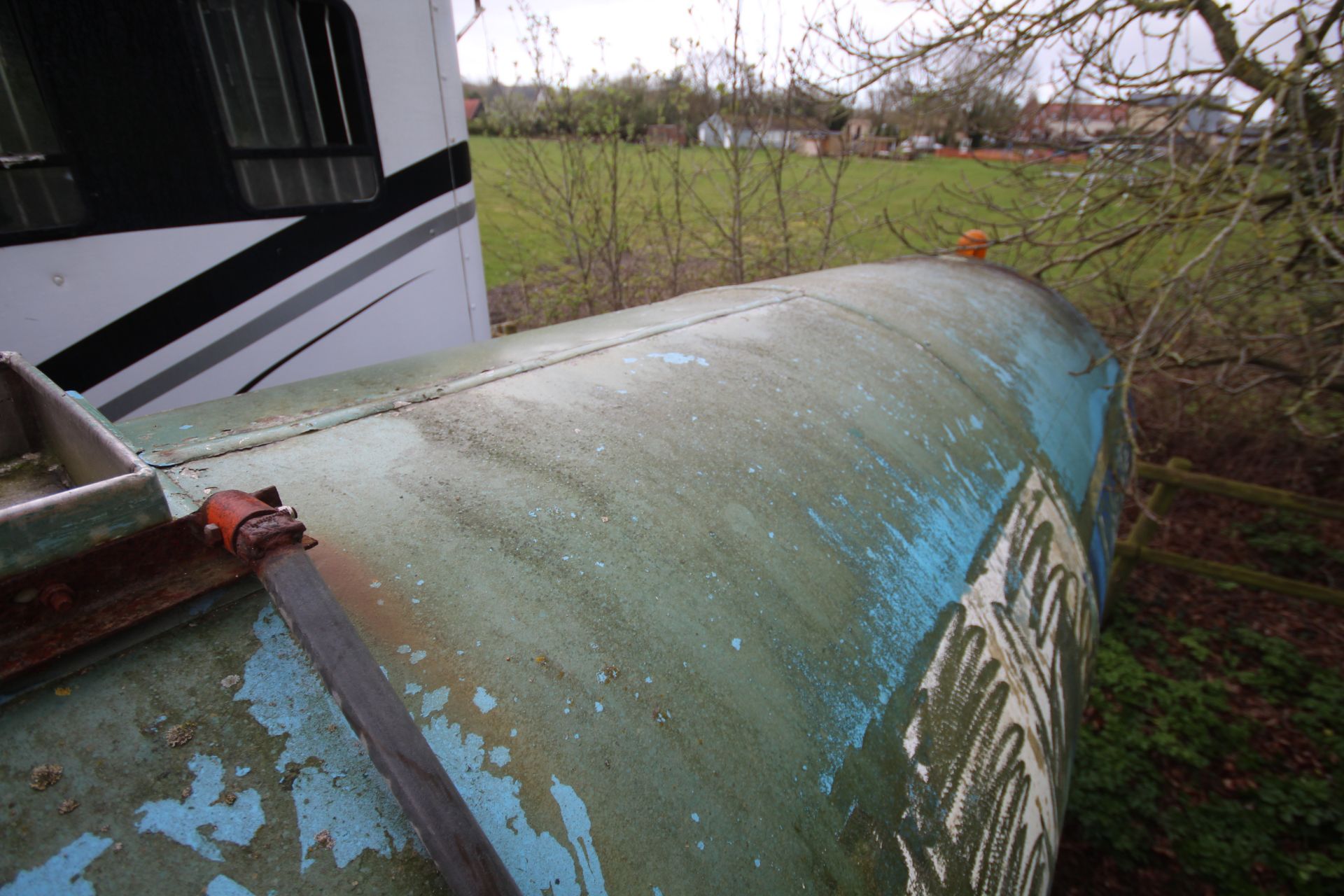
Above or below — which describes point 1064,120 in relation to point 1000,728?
above

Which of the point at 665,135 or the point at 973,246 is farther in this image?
the point at 665,135

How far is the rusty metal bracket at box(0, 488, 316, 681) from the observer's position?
0.62 m

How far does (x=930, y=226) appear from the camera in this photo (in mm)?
4574

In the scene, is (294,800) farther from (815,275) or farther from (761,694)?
(815,275)

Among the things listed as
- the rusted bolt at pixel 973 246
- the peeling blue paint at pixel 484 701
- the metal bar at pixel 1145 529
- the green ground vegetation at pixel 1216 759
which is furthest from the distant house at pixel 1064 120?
the peeling blue paint at pixel 484 701

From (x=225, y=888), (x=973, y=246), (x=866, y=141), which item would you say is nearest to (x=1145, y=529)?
(x=973, y=246)

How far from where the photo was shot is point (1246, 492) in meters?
3.93

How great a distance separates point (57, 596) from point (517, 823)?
508 mm

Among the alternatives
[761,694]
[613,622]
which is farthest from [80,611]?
[761,694]

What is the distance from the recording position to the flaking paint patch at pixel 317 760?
25.5 inches

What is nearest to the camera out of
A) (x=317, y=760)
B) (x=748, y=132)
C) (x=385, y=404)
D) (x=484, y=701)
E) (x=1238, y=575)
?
(x=317, y=760)

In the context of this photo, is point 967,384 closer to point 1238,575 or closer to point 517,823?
point 517,823

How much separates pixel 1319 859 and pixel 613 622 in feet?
12.8

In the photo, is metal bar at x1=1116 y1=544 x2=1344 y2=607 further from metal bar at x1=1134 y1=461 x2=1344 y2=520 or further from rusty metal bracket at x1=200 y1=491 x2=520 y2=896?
rusty metal bracket at x1=200 y1=491 x2=520 y2=896
